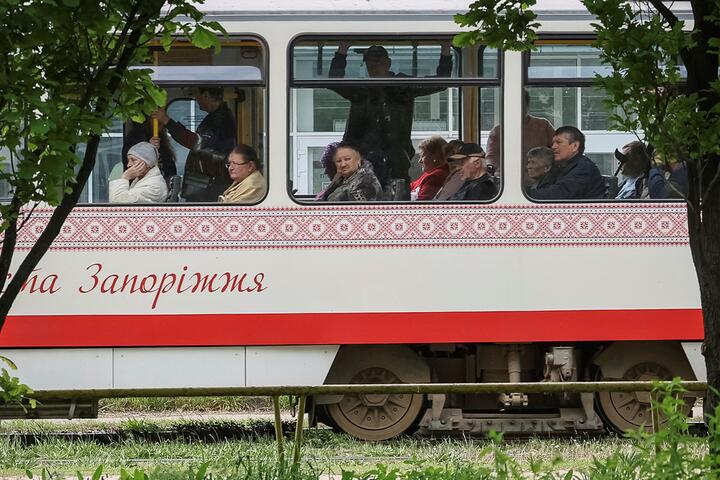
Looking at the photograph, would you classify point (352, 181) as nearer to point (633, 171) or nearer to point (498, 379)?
point (498, 379)

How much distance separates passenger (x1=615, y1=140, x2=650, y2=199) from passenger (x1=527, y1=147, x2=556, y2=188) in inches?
18.5

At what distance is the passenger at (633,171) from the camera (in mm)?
9070

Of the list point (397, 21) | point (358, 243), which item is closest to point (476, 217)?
point (358, 243)

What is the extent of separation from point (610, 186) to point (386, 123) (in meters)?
1.63

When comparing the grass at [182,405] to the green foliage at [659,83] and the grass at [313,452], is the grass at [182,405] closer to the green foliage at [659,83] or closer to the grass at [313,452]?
the grass at [313,452]

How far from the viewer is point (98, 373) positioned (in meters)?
8.91

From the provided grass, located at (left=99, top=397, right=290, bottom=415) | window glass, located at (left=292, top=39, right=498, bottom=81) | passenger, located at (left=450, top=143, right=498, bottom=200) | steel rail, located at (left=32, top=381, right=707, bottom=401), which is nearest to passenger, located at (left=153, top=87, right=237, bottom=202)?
window glass, located at (left=292, top=39, right=498, bottom=81)

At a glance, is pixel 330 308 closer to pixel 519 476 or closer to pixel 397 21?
pixel 397 21

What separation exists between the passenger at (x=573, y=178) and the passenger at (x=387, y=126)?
3.02ft

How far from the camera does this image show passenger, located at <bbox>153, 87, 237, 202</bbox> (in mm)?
8977

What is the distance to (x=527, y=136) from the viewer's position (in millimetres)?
9109

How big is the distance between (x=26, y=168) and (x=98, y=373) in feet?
15.8

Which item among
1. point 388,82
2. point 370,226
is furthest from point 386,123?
point 370,226

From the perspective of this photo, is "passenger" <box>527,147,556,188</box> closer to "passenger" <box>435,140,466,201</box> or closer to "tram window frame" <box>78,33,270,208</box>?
"passenger" <box>435,140,466,201</box>
